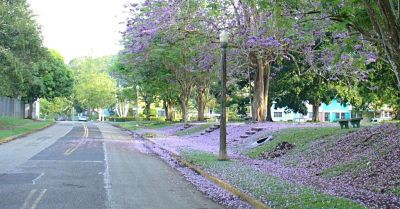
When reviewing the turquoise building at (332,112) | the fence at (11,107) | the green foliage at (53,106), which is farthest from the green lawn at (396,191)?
the green foliage at (53,106)

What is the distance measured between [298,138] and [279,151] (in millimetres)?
1543

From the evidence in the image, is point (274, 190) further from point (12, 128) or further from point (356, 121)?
point (12, 128)

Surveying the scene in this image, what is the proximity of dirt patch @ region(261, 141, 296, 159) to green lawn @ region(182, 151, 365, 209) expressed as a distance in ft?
10.8

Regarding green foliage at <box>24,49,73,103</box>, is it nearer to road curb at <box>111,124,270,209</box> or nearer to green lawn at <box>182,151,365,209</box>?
road curb at <box>111,124,270,209</box>

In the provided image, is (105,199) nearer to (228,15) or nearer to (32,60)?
(228,15)

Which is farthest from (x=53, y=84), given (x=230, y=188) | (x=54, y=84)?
(x=230, y=188)

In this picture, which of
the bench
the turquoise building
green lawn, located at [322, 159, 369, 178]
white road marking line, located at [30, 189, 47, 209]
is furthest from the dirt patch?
the turquoise building

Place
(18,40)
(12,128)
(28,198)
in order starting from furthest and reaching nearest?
(12,128) < (18,40) < (28,198)

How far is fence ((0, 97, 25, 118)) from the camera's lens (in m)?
55.1

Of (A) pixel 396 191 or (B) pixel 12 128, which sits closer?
(A) pixel 396 191

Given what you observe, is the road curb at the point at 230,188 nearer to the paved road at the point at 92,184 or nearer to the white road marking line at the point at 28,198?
the paved road at the point at 92,184

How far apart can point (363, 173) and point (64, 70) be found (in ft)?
208

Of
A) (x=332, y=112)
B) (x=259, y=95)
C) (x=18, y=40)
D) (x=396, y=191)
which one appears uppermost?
(x=18, y=40)

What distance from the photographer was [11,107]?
59.9 m
